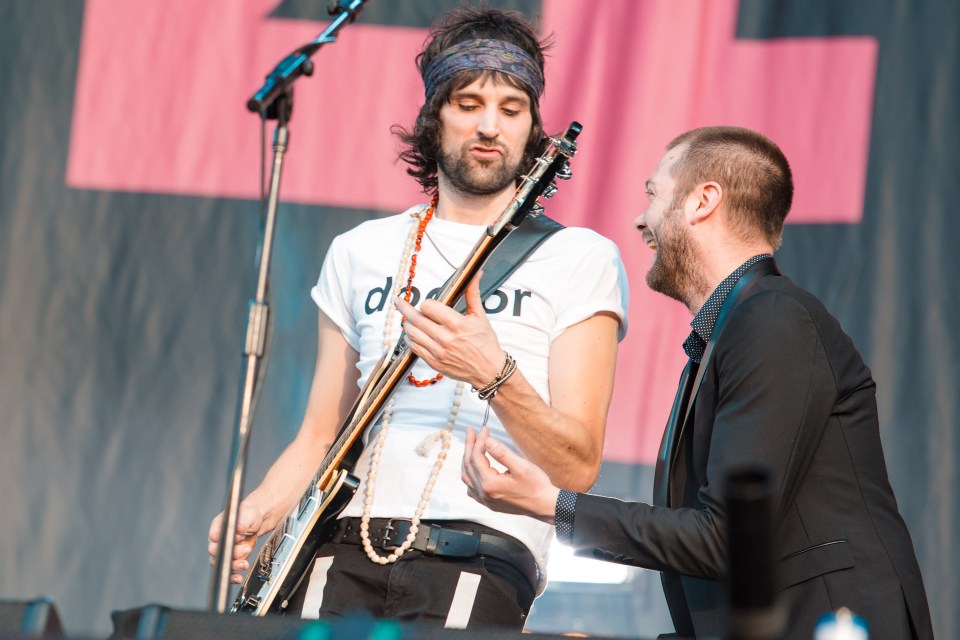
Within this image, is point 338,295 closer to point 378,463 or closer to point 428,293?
point 428,293

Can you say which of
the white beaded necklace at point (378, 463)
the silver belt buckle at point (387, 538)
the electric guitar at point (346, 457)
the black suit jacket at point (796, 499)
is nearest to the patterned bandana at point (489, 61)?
the electric guitar at point (346, 457)

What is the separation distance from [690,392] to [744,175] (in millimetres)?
467

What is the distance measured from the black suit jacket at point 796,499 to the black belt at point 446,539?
16.1 inches

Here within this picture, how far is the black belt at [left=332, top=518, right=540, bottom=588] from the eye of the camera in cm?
211

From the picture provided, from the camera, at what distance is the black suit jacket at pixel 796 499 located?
170cm

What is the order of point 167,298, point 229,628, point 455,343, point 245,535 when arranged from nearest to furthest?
point 229,628 → point 455,343 → point 245,535 → point 167,298

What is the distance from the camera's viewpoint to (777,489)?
5.61 feet

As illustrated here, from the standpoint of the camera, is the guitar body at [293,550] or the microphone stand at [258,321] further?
the guitar body at [293,550]

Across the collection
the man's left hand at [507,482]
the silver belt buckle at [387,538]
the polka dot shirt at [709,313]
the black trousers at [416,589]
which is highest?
the polka dot shirt at [709,313]

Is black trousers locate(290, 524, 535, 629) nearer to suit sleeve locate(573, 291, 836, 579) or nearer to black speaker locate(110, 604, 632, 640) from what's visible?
suit sleeve locate(573, 291, 836, 579)

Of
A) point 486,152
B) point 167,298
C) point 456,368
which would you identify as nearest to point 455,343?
point 456,368

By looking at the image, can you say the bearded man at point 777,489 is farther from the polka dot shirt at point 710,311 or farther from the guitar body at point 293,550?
the guitar body at point 293,550

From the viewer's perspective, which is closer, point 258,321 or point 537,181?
point 258,321

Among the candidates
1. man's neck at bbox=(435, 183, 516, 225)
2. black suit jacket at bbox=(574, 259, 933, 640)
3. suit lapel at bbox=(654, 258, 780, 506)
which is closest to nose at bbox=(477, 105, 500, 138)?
man's neck at bbox=(435, 183, 516, 225)
